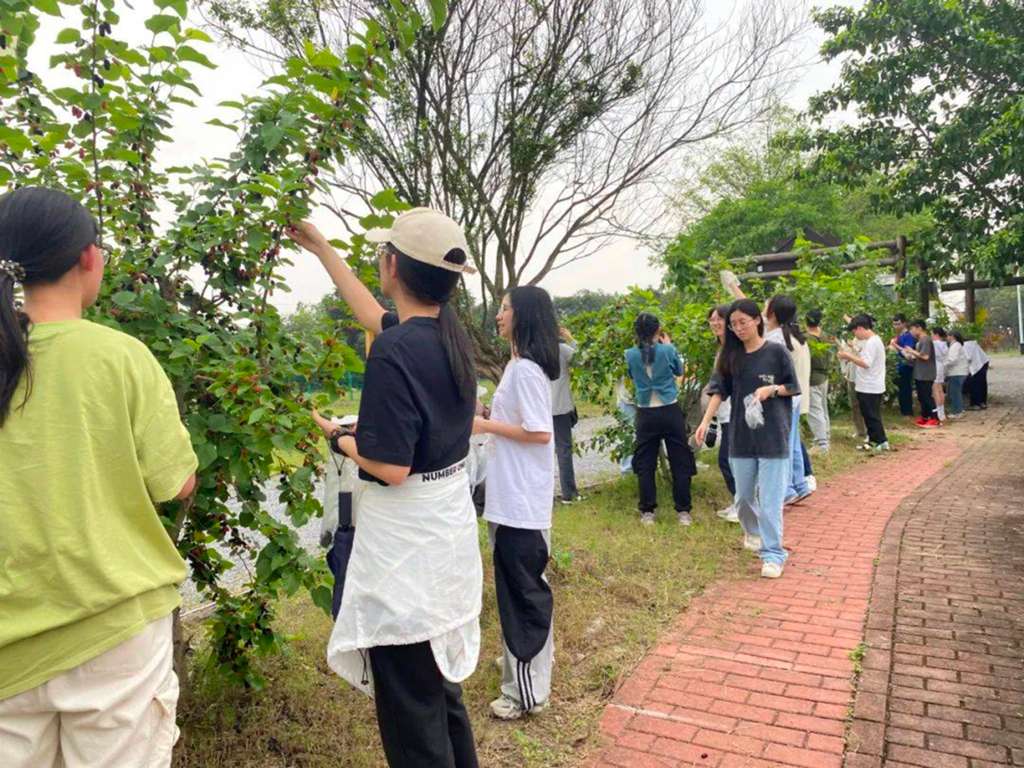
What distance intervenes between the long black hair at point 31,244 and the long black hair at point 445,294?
762mm

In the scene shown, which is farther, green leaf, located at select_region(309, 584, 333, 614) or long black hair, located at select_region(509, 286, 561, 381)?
long black hair, located at select_region(509, 286, 561, 381)

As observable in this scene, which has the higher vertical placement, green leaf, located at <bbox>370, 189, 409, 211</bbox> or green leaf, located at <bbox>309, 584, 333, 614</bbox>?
green leaf, located at <bbox>370, 189, 409, 211</bbox>

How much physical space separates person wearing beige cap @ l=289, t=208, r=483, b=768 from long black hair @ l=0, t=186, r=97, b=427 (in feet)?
2.31

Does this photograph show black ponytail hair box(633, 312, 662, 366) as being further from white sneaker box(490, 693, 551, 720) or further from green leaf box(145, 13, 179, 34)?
green leaf box(145, 13, 179, 34)

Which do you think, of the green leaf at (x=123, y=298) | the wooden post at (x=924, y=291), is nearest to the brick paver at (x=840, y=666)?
the green leaf at (x=123, y=298)

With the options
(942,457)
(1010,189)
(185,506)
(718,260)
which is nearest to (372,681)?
(185,506)

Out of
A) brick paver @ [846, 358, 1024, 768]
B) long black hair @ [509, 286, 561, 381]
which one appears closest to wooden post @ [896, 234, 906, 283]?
brick paver @ [846, 358, 1024, 768]

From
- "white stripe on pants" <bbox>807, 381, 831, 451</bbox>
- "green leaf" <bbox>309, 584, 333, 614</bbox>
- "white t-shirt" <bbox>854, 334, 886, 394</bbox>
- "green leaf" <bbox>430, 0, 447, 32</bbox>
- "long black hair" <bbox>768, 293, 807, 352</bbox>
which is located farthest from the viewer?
"white t-shirt" <bbox>854, 334, 886, 394</bbox>

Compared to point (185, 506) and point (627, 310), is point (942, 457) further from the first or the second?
point (185, 506)

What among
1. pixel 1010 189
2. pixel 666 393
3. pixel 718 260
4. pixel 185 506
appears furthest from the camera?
pixel 1010 189

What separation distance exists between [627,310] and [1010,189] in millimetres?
9947

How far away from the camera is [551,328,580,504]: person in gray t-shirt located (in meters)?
6.87

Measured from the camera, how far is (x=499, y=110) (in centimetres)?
880

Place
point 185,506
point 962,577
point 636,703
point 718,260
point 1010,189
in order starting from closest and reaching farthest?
point 185,506, point 636,703, point 962,577, point 718,260, point 1010,189
